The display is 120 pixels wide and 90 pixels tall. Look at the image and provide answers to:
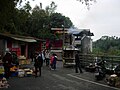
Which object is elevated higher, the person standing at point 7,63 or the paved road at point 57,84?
the person standing at point 7,63

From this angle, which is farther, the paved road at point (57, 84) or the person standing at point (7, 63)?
the person standing at point (7, 63)

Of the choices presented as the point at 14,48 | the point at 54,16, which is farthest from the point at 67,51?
the point at 54,16

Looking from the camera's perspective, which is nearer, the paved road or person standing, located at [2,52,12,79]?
the paved road

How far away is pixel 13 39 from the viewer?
97.6 ft

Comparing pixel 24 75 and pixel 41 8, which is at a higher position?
pixel 41 8

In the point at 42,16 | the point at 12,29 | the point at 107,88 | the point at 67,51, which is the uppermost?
the point at 42,16

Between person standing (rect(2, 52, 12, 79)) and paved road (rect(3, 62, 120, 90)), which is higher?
person standing (rect(2, 52, 12, 79))

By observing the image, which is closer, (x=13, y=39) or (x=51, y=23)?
(x=13, y=39)

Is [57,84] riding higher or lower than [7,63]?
lower

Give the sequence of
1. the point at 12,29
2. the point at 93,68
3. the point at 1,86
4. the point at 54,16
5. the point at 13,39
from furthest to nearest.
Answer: the point at 54,16, the point at 12,29, the point at 13,39, the point at 93,68, the point at 1,86

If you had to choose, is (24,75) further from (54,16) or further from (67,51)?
(54,16)

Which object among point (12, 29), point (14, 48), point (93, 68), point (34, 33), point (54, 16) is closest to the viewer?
point (93, 68)

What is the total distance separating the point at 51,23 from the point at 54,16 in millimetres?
2802

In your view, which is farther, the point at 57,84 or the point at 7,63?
the point at 7,63
